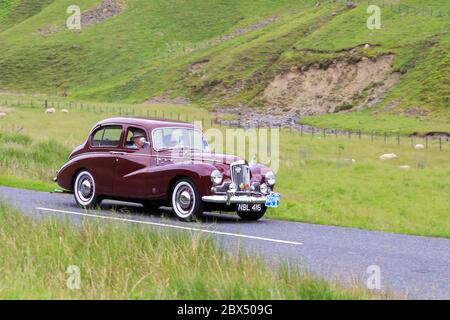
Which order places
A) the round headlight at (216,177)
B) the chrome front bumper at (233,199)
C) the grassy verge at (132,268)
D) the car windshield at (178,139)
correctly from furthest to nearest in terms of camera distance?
the car windshield at (178,139)
the round headlight at (216,177)
the chrome front bumper at (233,199)
the grassy verge at (132,268)

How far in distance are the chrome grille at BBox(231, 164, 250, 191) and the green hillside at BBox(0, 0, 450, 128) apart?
49.4 m

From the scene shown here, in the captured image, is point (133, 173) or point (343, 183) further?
point (343, 183)

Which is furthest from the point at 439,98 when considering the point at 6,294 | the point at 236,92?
the point at 6,294

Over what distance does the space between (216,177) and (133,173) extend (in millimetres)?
2159

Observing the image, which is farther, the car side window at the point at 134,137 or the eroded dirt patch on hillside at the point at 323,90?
the eroded dirt patch on hillside at the point at 323,90

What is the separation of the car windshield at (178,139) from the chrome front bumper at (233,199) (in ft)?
6.29

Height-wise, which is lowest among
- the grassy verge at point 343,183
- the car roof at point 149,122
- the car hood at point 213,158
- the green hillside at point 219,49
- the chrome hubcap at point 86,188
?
the grassy verge at point 343,183

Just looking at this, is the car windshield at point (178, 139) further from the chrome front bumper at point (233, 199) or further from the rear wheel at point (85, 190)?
the chrome front bumper at point (233, 199)

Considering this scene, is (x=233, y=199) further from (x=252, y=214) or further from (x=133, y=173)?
(x=133, y=173)

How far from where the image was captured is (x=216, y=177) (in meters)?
15.5

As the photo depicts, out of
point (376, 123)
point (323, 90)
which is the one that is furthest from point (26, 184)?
point (323, 90)

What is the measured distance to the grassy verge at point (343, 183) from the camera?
18.8 m

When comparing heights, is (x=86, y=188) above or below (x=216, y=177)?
below

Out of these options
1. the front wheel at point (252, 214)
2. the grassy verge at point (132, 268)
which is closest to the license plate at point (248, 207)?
the front wheel at point (252, 214)
